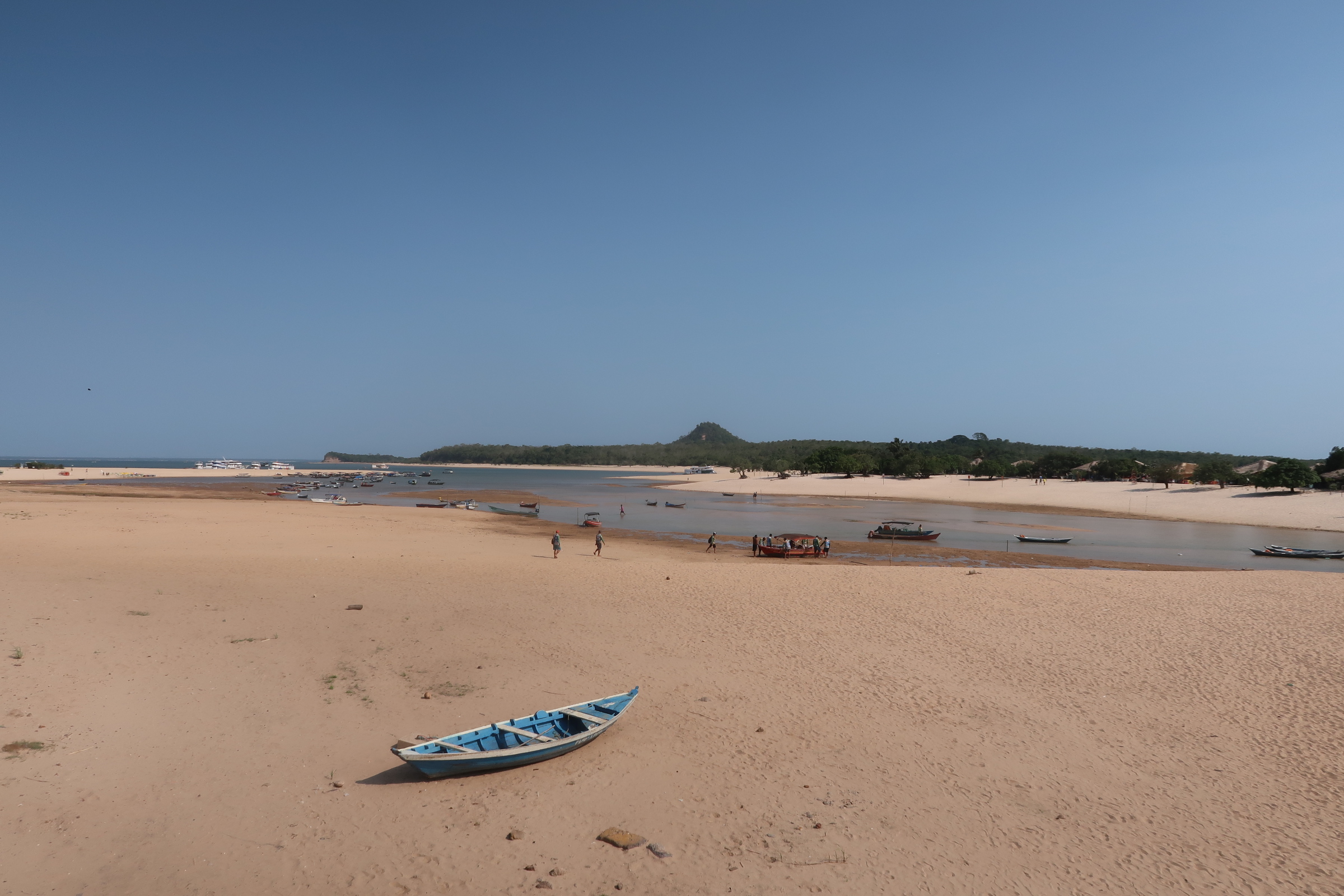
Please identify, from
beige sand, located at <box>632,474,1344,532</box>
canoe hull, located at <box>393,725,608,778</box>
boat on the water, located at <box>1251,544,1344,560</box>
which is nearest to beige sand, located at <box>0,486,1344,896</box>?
canoe hull, located at <box>393,725,608,778</box>

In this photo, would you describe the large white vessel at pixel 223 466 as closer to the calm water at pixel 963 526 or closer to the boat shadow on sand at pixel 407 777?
the calm water at pixel 963 526

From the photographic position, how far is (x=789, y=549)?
31.2 metres

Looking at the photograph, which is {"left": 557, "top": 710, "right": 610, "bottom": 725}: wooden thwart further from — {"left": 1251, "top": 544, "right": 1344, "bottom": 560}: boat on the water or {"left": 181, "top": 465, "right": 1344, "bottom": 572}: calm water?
{"left": 1251, "top": 544, "right": 1344, "bottom": 560}: boat on the water

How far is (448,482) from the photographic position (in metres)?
111

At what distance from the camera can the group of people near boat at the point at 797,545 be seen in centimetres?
3138

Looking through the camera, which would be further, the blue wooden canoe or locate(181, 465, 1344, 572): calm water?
locate(181, 465, 1344, 572): calm water

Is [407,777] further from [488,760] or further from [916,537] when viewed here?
[916,537]

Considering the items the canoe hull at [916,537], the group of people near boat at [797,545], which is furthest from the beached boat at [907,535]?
the group of people near boat at [797,545]

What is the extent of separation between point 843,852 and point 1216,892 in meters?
3.68

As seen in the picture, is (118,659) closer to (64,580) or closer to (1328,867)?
(64,580)

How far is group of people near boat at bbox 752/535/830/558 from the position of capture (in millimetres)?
31375

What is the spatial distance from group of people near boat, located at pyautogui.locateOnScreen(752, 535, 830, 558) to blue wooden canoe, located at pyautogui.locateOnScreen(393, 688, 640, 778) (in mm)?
21716

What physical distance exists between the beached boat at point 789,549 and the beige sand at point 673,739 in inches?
436

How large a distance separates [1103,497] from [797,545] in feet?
173
